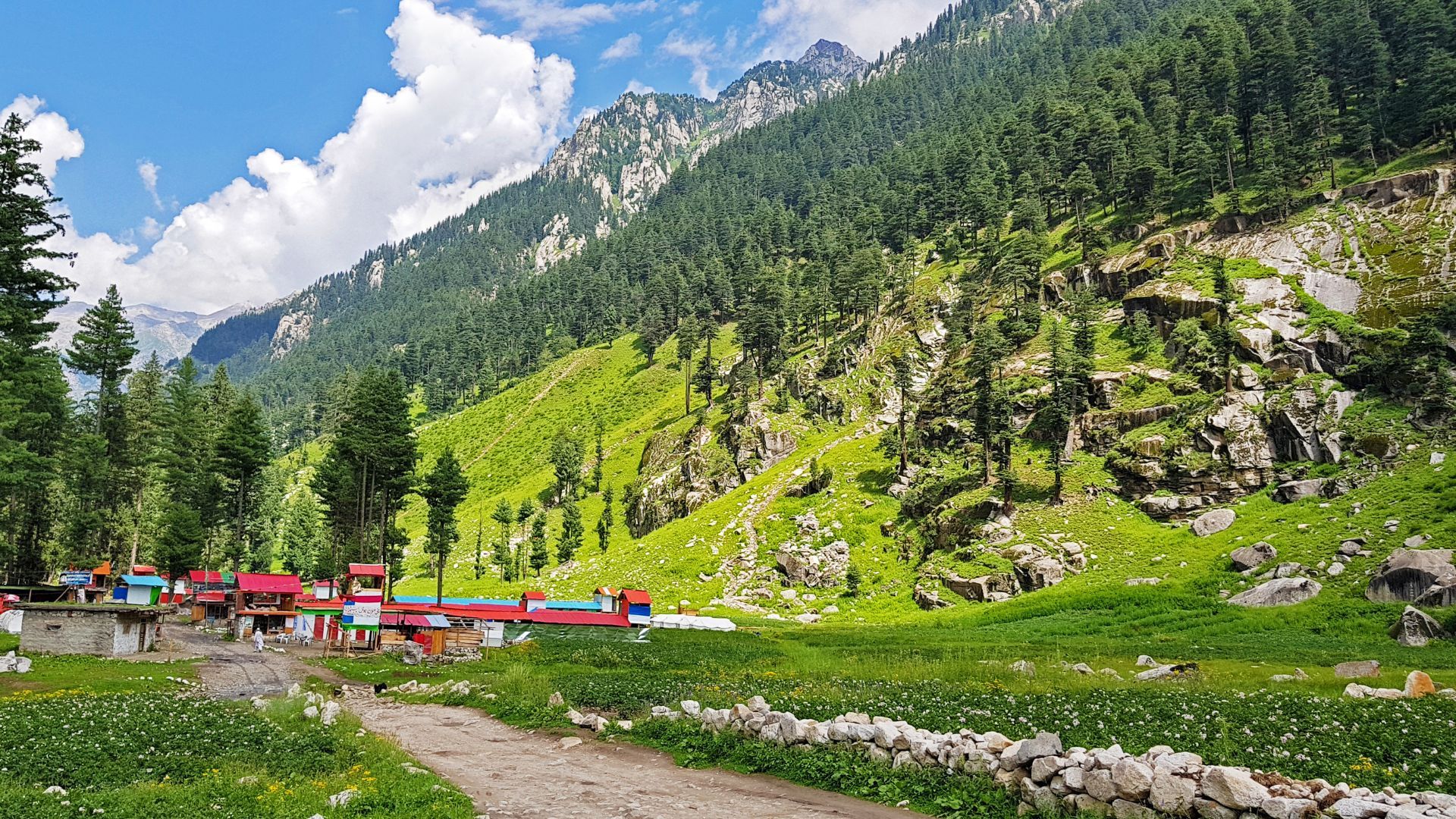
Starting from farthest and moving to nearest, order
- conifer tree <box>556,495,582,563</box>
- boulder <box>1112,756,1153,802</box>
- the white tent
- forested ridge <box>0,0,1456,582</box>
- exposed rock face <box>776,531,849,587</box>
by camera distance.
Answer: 1. conifer tree <box>556,495,582,563</box>
2. exposed rock face <box>776,531,849,587</box>
3. forested ridge <box>0,0,1456,582</box>
4. the white tent
5. boulder <box>1112,756,1153,802</box>

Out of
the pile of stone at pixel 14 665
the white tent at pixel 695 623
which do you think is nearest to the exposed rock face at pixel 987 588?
the white tent at pixel 695 623

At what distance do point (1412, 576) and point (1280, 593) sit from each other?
623 cm

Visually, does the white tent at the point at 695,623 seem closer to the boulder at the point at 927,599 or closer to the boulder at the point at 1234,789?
the boulder at the point at 927,599

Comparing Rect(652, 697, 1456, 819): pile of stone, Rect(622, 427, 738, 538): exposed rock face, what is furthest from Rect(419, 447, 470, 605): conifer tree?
Rect(652, 697, 1456, 819): pile of stone

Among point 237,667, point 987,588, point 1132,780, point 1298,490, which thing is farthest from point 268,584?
point 1298,490

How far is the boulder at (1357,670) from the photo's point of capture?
25.5 meters

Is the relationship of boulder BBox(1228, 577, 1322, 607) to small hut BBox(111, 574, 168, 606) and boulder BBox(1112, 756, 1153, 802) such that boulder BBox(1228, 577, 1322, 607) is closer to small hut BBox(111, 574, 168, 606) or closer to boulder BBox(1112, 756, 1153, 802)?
boulder BBox(1112, 756, 1153, 802)

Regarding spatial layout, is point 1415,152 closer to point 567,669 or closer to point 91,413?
point 567,669

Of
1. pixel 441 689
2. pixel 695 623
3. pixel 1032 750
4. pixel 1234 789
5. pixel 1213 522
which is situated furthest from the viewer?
pixel 695 623

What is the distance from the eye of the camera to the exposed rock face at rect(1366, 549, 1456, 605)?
119ft

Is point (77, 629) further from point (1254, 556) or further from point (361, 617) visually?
point (1254, 556)

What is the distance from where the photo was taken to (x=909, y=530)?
7325cm

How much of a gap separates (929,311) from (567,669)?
3693 inches

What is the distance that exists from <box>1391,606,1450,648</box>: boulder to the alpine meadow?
1.12 feet
